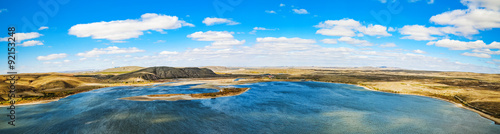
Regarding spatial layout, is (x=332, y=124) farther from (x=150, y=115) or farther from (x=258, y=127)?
(x=150, y=115)

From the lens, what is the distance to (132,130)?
34.1m

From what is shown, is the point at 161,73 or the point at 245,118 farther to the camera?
the point at 161,73

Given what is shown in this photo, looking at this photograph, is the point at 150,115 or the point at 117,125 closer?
the point at 117,125

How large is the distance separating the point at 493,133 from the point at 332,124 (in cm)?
2271

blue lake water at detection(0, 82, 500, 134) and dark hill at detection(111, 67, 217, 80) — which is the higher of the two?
dark hill at detection(111, 67, 217, 80)

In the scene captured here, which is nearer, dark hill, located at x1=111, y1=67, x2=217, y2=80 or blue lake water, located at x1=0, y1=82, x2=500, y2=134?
blue lake water, located at x1=0, y1=82, x2=500, y2=134

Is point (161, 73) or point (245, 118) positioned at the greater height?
point (161, 73)

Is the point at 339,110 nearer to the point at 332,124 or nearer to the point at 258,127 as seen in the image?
the point at 332,124

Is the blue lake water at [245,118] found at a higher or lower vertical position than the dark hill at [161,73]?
lower

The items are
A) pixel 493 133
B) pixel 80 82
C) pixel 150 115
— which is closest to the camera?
pixel 493 133

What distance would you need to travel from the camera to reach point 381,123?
38781 mm

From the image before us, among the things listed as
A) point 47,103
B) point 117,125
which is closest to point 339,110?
point 117,125

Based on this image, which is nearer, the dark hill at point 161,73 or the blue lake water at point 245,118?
the blue lake water at point 245,118

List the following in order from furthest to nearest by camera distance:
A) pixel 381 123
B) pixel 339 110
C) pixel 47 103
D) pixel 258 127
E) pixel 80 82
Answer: pixel 80 82, pixel 47 103, pixel 339 110, pixel 381 123, pixel 258 127
